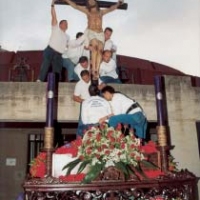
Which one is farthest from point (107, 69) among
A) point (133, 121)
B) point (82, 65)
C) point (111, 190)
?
point (111, 190)

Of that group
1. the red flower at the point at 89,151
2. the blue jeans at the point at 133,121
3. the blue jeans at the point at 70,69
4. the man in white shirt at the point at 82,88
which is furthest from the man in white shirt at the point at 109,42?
the red flower at the point at 89,151

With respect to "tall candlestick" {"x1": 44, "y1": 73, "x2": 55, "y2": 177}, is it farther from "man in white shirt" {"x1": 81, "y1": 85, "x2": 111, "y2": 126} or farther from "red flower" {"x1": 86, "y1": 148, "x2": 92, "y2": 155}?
"man in white shirt" {"x1": 81, "y1": 85, "x2": 111, "y2": 126}

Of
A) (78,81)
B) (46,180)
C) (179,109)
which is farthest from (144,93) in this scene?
(46,180)

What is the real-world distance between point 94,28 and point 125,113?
257cm

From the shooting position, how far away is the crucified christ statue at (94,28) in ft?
20.9

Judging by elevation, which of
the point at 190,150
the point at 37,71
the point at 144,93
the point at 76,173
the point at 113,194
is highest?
the point at 37,71

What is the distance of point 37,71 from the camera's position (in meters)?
8.76

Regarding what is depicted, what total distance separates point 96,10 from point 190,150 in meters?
3.14

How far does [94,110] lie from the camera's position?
4.52m

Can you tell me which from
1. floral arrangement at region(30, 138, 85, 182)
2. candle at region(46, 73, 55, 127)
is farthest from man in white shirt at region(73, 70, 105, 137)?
floral arrangement at region(30, 138, 85, 182)

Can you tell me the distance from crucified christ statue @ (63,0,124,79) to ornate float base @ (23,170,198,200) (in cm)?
352

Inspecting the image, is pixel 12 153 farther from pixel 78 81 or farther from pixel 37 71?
pixel 78 81

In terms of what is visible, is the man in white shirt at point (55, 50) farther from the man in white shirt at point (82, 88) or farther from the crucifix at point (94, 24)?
the man in white shirt at point (82, 88)

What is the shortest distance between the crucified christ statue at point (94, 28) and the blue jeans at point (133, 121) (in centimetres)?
219
